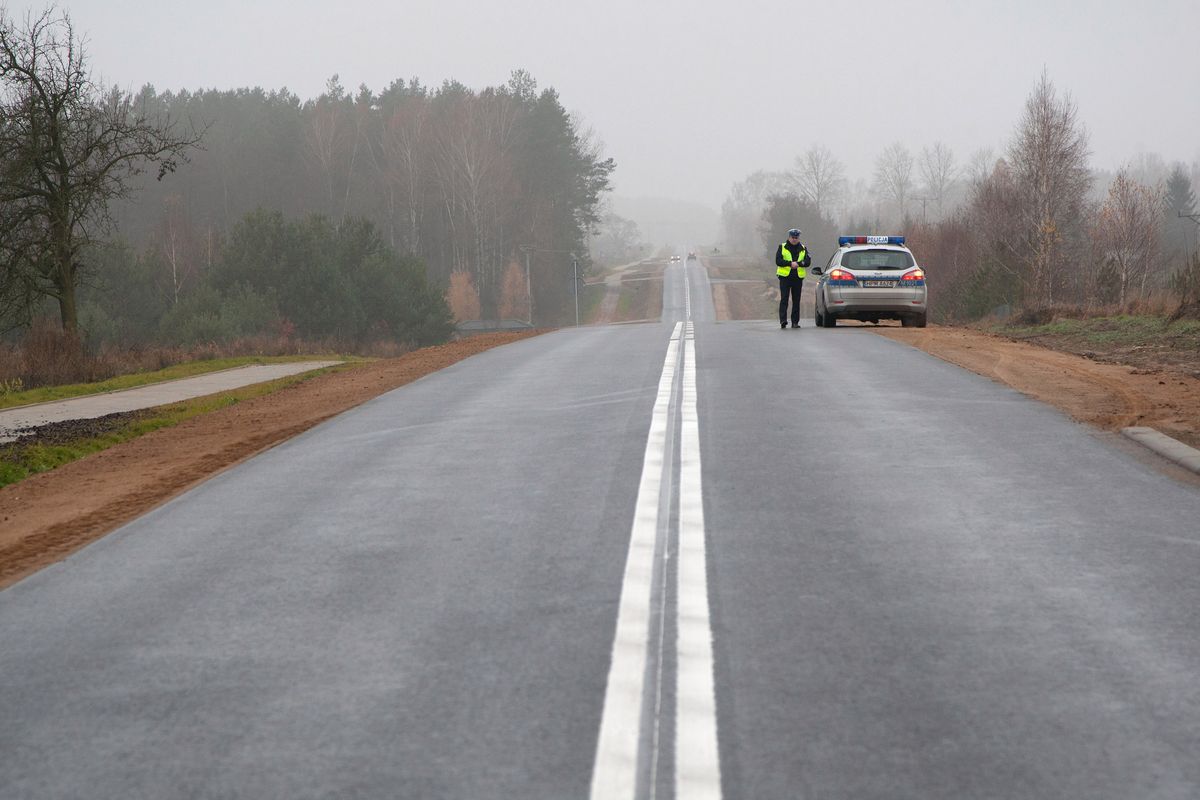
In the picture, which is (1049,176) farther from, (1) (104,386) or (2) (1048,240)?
(1) (104,386)

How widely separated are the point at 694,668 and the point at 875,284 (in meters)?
19.2

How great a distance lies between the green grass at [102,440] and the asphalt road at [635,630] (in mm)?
3802

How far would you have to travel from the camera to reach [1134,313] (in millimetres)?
23219

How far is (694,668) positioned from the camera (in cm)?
430

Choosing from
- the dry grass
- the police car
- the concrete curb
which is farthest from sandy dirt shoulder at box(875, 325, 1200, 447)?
the dry grass

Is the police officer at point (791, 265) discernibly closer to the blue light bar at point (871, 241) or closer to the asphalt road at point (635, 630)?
the blue light bar at point (871, 241)

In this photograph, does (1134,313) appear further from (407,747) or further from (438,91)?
(438,91)

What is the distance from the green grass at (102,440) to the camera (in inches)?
463

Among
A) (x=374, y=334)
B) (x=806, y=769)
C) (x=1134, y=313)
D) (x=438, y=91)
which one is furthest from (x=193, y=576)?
(x=438, y=91)

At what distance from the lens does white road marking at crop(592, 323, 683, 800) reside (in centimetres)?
344

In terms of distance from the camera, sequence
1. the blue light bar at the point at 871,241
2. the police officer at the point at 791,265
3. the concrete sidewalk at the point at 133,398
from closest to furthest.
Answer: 1. the concrete sidewalk at the point at 133,398
2. the police officer at the point at 791,265
3. the blue light bar at the point at 871,241

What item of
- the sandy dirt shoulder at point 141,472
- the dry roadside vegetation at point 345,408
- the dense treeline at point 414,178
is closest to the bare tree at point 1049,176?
the dry roadside vegetation at point 345,408

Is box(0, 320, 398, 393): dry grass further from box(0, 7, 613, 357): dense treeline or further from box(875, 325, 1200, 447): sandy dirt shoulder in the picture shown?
box(875, 325, 1200, 447): sandy dirt shoulder

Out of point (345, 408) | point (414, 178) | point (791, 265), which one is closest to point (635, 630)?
point (345, 408)
